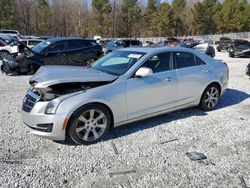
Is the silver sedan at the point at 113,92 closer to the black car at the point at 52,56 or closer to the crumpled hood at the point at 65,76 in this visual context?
the crumpled hood at the point at 65,76

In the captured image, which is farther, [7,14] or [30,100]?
[7,14]

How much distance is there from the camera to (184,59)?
584cm

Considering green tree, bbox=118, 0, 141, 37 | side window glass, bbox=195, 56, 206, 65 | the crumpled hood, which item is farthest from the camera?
green tree, bbox=118, 0, 141, 37

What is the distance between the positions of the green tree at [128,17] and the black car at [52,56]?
53.4m

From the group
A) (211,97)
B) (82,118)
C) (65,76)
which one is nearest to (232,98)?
(211,97)

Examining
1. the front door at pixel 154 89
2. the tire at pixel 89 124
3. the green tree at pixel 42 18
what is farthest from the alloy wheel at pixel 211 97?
the green tree at pixel 42 18

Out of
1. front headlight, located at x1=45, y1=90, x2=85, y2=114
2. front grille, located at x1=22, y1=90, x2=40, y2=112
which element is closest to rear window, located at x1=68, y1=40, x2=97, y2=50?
front grille, located at x1=22, y1=90, x2=40, y2=112

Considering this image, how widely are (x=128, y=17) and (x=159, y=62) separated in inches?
2419

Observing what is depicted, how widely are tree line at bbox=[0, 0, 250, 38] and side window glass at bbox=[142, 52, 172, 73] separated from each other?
56700 millimetres

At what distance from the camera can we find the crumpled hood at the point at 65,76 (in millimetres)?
4277

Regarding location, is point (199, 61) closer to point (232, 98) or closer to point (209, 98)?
point (209, 98)

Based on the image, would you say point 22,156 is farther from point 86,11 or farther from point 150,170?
point 86,11

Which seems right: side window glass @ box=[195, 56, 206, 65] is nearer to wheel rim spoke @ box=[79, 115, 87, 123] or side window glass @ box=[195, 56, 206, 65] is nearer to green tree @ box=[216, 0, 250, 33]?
wheel rim spoke @ box=[79, 115, 87, 123]

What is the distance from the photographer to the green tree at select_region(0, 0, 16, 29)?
170ft
